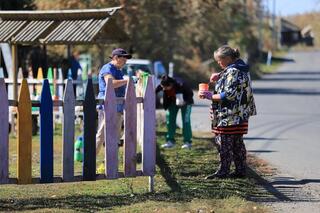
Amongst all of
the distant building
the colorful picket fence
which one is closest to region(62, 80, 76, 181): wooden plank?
the colorful picket fence

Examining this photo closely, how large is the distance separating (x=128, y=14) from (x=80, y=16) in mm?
10460

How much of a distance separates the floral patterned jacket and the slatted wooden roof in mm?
5196

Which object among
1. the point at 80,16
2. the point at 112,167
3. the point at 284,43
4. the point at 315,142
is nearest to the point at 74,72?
the point at 80,16

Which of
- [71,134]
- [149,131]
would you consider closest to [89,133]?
[71,134]

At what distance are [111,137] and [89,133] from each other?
0.27 meters

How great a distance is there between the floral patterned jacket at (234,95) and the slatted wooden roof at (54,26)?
5.20 metres

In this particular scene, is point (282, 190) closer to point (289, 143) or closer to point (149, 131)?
point (149, 131)

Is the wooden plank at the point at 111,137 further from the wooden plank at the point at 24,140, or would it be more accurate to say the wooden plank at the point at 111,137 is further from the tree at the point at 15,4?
the tree at the point at 15,4

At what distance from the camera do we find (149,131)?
8570mm

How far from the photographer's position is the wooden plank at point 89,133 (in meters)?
8.17

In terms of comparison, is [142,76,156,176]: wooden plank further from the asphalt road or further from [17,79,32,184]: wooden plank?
the asphalt road

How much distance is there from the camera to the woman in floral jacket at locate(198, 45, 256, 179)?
900 cm

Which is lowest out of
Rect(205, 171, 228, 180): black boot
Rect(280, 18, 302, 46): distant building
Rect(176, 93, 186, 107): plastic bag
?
Rect(205, 171, 228, 180): black boot

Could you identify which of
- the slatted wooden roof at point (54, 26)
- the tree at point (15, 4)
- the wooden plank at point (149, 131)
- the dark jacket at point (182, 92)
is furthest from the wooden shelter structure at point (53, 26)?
the tree at point (15, 4)
